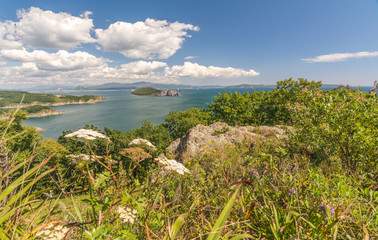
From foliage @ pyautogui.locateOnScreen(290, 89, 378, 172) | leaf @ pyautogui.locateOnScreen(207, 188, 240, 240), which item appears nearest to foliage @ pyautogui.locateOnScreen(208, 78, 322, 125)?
foliage @ pyautogui.locateOnScreen(290, 89, 378, 172)

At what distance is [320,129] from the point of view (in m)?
3.86

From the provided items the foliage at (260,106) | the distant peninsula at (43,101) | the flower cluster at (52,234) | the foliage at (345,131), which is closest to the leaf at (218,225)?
the flower cluster at (52,234)

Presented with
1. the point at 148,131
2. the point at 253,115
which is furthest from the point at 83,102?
the point at 253,115

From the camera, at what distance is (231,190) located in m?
2.13

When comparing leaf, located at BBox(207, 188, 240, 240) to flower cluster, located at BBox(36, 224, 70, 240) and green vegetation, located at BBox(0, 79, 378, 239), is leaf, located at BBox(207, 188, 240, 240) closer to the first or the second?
green vegetation, located at BBox(0, 79, 378, 239)

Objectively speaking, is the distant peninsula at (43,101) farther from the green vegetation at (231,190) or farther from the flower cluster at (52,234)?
the flower cluster at (52,234)

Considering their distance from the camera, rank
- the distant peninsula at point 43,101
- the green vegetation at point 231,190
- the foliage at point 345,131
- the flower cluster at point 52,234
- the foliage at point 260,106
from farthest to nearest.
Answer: the distant peninsula at point 43,101
the foliage at point 260,106
the foliage at point 345,131
the green vegetation at point 231,190
the flower cluster at point 52,234

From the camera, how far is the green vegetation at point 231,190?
1475 mm

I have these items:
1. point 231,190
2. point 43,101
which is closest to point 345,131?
point 231,190

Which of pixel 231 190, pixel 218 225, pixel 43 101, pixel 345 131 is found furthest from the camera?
pixel 43 101

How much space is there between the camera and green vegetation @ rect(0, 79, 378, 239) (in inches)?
58.1

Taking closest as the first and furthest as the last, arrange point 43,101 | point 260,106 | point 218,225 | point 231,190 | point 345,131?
point 218,225 → point 231,190 → point 345,131 → point 260,106 → point 43,101

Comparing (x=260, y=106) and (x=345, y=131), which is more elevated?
(x=345, y=131)

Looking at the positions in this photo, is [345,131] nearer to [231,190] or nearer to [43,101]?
[231,190]
